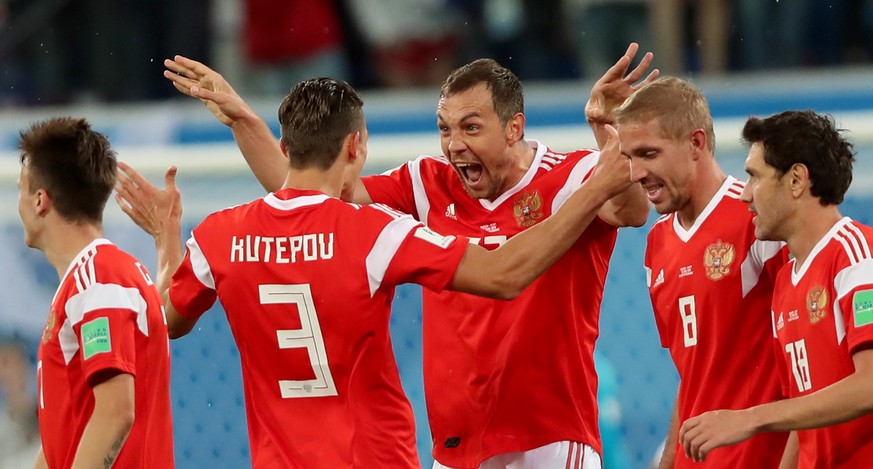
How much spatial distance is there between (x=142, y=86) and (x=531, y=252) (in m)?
7.03

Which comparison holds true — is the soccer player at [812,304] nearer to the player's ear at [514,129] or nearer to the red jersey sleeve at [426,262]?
the red jersey sleeve at [426,262]

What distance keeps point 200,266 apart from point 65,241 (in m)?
0.46

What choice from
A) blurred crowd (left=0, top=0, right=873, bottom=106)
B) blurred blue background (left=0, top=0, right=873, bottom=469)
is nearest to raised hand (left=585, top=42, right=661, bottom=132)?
blurred blue background (left=0, top=0, right=873, bottom=469)

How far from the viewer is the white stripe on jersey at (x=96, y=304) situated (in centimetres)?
400

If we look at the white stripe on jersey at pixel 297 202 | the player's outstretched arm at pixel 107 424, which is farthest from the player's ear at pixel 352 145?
the player's outstretched arm at pixel 107 424

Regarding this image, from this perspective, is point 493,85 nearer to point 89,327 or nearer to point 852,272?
point 852,272

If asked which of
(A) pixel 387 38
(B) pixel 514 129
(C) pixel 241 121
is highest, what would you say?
(A) pixel 387 38

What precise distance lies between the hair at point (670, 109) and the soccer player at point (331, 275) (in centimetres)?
36

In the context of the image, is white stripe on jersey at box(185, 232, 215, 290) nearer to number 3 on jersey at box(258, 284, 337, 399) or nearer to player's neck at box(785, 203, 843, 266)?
number 3 on jersey at box(258, 284, 337, 399)

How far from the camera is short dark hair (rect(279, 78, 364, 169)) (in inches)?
158

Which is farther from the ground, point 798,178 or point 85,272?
point 798,178

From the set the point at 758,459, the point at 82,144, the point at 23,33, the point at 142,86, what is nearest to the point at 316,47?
the point at 142,86

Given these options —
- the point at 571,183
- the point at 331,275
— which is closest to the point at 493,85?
the point at 571,183

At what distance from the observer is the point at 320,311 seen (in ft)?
12.7
